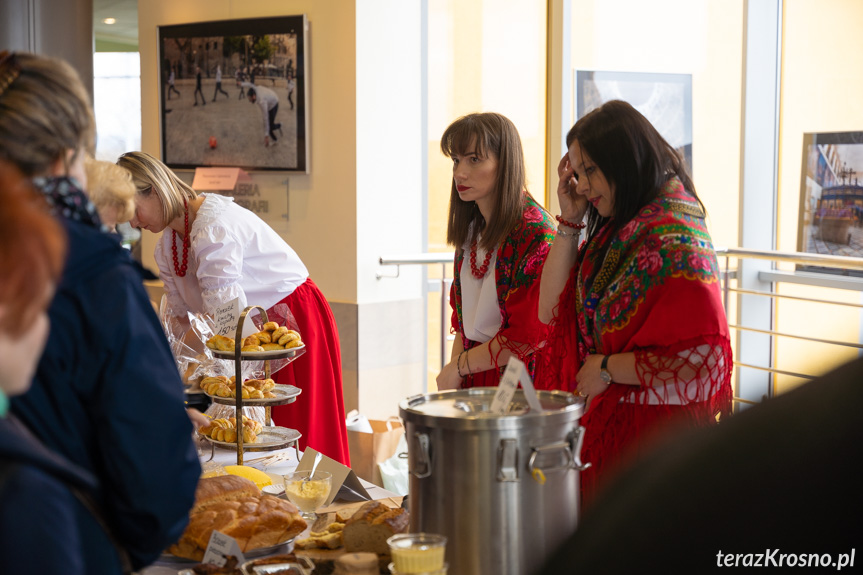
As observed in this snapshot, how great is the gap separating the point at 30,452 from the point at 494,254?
193 cm

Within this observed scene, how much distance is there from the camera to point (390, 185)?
464 cm

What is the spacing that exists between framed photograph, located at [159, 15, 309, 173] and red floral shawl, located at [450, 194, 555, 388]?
2328mm

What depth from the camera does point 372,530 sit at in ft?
4.83

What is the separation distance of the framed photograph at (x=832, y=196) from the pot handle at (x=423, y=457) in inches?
150

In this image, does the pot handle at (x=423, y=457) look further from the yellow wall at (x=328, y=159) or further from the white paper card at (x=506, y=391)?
the yellow wall at (x=328, y=159)

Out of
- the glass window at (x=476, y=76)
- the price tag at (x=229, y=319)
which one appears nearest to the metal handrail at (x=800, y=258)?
the glass window at (x=476, y=76)

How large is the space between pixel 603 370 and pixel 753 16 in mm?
3476

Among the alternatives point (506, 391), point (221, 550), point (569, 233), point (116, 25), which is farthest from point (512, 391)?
point (116, 25)

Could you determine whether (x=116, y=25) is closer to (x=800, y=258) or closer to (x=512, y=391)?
(x=800, y=258)

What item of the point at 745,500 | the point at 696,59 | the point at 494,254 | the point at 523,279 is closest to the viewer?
the point at 745,500

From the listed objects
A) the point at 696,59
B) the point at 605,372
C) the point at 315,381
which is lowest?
the point at 315,381

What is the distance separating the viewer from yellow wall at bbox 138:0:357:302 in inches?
177

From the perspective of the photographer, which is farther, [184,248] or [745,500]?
[184,248]

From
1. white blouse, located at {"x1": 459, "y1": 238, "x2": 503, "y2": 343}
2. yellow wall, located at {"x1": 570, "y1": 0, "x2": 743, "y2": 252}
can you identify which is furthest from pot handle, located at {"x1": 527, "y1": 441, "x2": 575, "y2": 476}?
yellow wall, located at {"x1": 570, "y1": 0, "x2": 743, "y2": 252}
